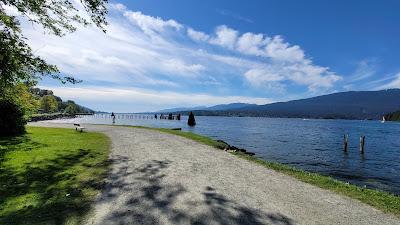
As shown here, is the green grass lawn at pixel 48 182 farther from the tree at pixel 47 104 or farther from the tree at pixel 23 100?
the tree at pixel 47 104

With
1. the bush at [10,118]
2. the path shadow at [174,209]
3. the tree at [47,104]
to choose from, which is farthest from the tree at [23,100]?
the tree at [47,104]

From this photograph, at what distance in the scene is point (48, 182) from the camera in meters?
12.5

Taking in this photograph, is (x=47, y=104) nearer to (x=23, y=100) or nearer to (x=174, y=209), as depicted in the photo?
(x=23, y=100)

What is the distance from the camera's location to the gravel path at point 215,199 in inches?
347

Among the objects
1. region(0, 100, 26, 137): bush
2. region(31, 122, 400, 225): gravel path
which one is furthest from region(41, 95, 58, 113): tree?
region(31, 122, 400, 225): gravel path

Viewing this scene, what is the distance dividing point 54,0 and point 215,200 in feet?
48.8

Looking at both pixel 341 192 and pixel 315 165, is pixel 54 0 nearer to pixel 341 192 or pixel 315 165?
pixel 341 192

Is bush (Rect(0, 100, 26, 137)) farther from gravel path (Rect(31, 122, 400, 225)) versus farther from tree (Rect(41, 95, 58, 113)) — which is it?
tree (Rect(41, 95, 58, 113))

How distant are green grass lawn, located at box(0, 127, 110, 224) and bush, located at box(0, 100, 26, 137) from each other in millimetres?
9382

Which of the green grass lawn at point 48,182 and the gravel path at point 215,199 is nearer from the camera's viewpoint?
the gravel path at point 215,199

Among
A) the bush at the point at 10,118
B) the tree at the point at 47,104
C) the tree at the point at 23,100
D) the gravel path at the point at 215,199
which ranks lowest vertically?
the gravel path at the point at 215,199

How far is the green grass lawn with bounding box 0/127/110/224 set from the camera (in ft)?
29.6

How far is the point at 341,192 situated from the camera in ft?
40.4

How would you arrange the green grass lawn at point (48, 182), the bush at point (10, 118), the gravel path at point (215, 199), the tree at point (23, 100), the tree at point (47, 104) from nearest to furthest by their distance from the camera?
the gravel path at point (215, 199), the green grass lawn at point (48, 182), the tree at point (23, 100), the bush at point (10, 118), the tree at point (47, 104)
